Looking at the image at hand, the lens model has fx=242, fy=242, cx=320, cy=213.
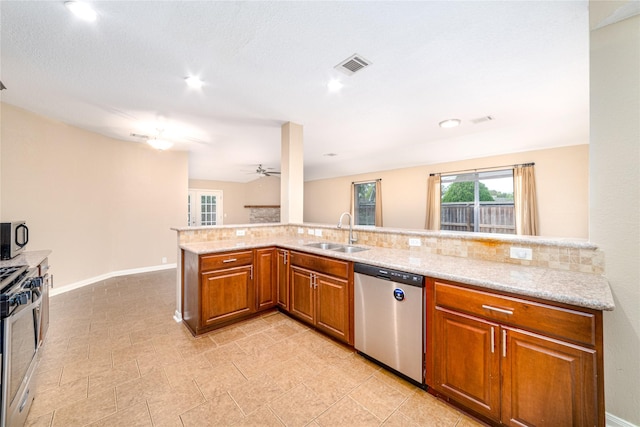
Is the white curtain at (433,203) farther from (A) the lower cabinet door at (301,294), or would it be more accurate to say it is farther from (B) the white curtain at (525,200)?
(A) the lower cabinet door at (301,294)

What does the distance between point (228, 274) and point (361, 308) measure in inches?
58.0

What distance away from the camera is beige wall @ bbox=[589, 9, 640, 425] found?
4.44 feet

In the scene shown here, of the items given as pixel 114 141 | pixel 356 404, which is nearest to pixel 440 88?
pixel 356 404

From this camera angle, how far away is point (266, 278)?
117 inches

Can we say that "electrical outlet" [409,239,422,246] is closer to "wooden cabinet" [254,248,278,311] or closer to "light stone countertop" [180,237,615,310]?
"light stone countertop" [180,237,615,310]

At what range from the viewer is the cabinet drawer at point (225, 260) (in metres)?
2.49

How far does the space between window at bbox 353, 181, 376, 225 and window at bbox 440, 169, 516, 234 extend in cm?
184

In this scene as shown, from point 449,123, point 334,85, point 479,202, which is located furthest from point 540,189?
point 334,85

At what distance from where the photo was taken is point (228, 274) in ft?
8.67

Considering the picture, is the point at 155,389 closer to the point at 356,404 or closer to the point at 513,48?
the point at 356,404

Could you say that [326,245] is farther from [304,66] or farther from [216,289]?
[304,66]

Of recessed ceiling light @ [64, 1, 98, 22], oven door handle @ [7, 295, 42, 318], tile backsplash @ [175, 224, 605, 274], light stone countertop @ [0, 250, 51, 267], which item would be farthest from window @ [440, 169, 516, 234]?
light stone countertop @ [0, 250, 51, 267]

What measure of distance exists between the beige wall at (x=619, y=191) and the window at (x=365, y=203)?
17.3 ft

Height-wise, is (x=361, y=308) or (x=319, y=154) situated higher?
(x=319, y=154)
